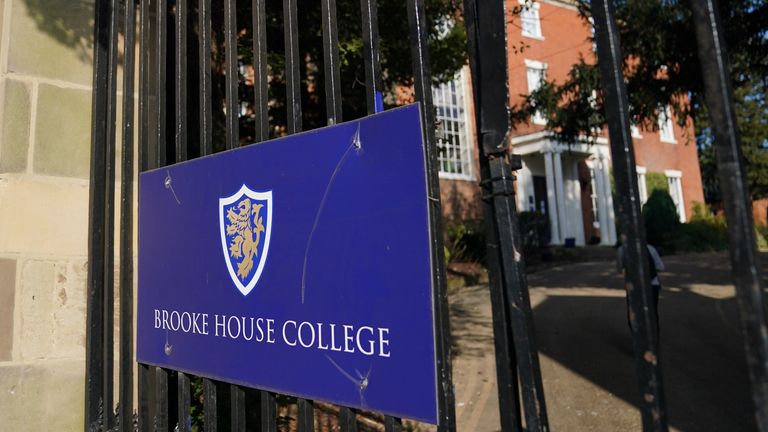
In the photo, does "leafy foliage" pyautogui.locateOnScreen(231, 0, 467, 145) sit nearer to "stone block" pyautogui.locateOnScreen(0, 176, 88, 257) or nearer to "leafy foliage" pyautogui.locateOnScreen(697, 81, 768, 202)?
"stone block" pyautogui.locateOnScreen(0, 176, 88, 257)

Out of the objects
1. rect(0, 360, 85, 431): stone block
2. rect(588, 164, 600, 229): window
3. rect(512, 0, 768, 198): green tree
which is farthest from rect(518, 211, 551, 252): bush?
rect(0, 360, 85, 431): stone block

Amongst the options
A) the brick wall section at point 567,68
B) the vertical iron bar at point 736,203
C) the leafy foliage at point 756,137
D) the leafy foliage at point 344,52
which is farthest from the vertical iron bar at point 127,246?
the leafy foliage at point 756,137

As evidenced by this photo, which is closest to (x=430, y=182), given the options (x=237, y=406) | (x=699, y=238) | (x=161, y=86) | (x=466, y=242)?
(x=237, y=406)

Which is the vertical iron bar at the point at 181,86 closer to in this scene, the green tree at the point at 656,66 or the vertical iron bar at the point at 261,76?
the vertical iron bar at the point at 261,76

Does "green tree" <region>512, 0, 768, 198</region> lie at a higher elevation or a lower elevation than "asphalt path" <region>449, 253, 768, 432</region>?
higher

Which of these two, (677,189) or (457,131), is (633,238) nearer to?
(457,131)

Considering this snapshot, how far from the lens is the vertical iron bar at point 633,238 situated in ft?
4.05

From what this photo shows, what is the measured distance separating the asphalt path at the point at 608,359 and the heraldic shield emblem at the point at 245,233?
3.63 meters

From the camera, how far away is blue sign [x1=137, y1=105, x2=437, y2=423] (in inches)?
62.9

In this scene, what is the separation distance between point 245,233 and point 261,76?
591mm

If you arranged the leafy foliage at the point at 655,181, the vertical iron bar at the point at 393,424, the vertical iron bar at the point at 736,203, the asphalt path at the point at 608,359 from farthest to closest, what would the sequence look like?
1. the leafy foliage at the point at 655,181
2. the asphalt path at the point at 608,359
3. the vertical iron bar at the point at 393,424
4. the vertical iron bar at the point at 736,203

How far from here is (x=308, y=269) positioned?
6.14ft

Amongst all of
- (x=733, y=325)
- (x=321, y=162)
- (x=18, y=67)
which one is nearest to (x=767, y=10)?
(x=733, y=325)

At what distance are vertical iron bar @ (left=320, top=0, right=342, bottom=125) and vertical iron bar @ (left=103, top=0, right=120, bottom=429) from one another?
149 centimetres
